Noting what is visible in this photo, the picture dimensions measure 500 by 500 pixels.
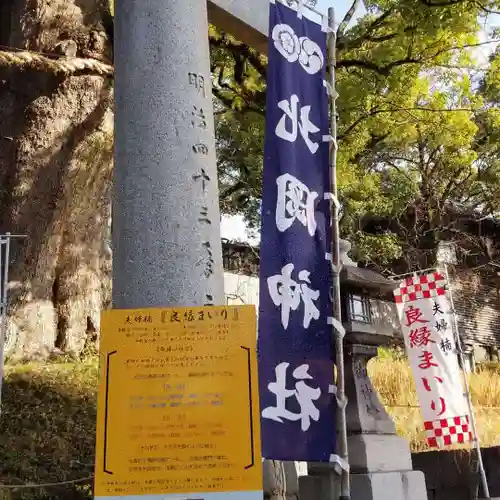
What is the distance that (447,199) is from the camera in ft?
51.3

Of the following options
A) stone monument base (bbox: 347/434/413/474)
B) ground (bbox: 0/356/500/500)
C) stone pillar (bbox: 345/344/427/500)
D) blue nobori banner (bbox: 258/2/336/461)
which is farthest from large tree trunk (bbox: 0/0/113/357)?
stone monument base (bbox: 347/434/413/474)

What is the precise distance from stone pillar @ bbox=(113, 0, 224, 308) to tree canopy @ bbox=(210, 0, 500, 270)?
14.4 feet

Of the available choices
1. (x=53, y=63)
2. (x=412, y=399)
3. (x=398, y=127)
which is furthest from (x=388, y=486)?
(x=398, y=127)

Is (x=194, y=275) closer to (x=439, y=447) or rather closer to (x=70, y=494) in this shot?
(x=70, y=494)

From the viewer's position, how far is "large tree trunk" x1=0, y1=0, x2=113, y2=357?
7.04 m

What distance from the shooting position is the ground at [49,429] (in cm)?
476

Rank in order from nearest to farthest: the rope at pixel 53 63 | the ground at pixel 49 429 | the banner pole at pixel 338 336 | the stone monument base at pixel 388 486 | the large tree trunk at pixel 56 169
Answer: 1. the banner pole at pixel 338 336
2. the stone monument base at pixel 388 486
3. the ground at pixel 49 429
4. the rope at pixel 53 63
5. the large tree trunk at pixel 56 169

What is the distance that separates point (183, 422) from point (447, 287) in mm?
5540

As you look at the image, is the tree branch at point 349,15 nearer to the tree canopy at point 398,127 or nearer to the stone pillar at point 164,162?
the tree canopy at point 398,127

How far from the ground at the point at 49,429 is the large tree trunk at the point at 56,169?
59cm

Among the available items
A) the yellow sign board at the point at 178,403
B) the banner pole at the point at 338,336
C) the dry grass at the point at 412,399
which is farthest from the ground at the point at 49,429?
the yellow sign board at the point at 178,403

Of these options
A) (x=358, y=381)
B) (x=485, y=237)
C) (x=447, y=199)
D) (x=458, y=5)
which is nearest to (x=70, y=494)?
(x=358, y=381)

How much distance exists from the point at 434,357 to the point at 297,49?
429 cm

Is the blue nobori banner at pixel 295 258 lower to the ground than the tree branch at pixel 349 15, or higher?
lower
